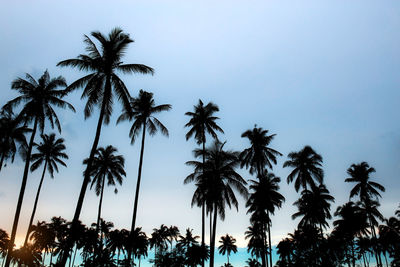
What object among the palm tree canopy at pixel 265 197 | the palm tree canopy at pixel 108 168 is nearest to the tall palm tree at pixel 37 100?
the palm tree canopy at pixel 108 168

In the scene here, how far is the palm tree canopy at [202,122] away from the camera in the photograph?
114 feet

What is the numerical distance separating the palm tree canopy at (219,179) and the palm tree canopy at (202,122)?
303 centimetres

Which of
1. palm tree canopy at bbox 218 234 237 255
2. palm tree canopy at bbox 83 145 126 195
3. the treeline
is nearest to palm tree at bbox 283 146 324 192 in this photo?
the treeline

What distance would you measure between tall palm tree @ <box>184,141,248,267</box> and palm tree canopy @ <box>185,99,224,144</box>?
3.03 m

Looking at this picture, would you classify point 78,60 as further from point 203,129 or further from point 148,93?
point 203,129

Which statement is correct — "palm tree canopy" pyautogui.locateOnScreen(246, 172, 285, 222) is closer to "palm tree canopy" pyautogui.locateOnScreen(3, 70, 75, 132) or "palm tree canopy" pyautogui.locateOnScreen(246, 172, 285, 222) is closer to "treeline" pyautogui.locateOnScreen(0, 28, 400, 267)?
"treeline" pyautogui.locateOnScreen(0, 28, 400, 267)

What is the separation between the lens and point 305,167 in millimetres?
42906

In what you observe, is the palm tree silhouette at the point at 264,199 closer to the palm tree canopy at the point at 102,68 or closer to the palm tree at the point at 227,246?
the palm tree canopy at the point at 102,68

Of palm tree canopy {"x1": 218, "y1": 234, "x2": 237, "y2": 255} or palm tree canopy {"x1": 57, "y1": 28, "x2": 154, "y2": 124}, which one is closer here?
palm tree canopy {"x1": 57, "y1": 28, "x2": 154, "y2": 124}

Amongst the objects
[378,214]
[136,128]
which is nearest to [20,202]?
[136,128]

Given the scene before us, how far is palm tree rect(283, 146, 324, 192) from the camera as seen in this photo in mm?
42500

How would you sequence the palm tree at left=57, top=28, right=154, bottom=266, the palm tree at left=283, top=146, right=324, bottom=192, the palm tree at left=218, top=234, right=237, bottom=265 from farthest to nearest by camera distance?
1. the palm tree at left=218, top=234, right=237, bottom=265
2. the palm tree at left=283, top=146, right=324, bottom=192
3. the palm tree at left=57, top=28, right=154, bottom=266

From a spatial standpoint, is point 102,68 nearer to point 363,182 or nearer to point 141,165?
point 141,165

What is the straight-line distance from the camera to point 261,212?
37.4 metres
